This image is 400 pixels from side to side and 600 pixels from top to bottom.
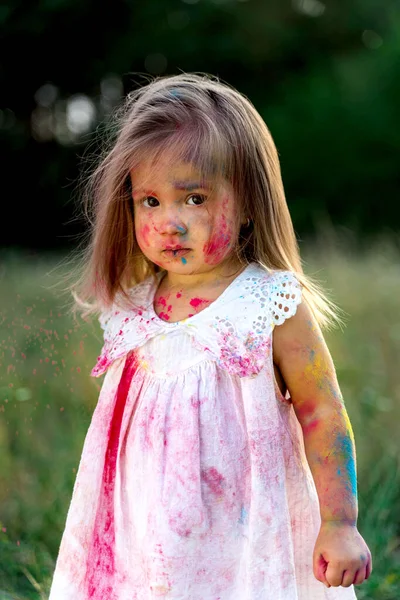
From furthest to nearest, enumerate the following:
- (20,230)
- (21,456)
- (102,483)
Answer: (20,230) < (21,456) < (102,483)

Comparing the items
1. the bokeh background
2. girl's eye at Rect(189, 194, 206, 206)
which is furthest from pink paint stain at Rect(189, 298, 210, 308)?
the bokeh background

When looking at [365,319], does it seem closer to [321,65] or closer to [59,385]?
[59,385]

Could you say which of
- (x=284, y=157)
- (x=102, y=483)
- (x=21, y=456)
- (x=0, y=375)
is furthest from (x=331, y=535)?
(x=284, y=157)

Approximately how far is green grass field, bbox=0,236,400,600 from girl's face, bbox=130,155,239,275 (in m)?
0.76

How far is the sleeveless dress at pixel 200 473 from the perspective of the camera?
1.83m

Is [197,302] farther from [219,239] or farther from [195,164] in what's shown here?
[195,164]

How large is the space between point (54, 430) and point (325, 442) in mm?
1899

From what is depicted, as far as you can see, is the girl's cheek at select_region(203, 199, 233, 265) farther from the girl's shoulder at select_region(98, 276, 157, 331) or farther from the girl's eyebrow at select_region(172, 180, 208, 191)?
the girl's shoulder at select_region(98, 276, 157, 331)

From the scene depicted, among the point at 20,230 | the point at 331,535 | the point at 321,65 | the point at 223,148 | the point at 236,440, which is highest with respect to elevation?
the point at 321,65

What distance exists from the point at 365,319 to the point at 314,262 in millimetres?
1761

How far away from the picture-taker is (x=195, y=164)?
1883 millimetres

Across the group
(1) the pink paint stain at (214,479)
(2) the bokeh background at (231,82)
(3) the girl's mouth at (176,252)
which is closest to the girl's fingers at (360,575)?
(1) the pink paint stain at (214,479)

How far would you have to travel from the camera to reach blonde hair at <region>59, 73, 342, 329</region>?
6.29 feet

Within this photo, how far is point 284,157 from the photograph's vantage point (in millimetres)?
17438
